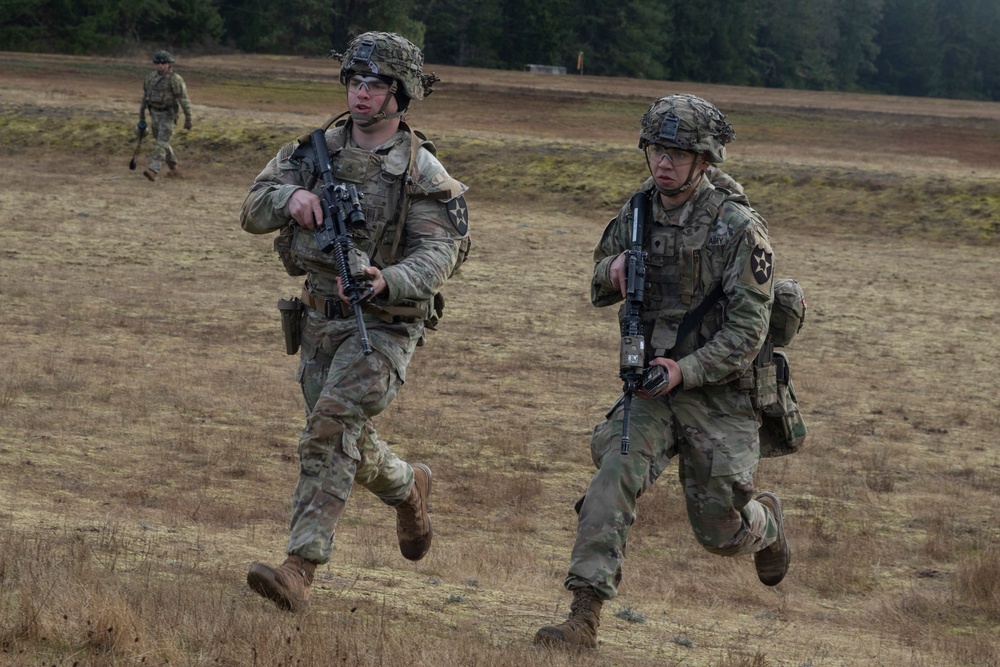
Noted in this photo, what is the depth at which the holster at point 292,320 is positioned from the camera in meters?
6.18

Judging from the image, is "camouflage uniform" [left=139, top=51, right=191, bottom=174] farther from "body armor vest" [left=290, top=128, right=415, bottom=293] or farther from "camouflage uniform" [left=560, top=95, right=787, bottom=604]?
"camouflage uniform" [left=560, top=95, right=787, bottom=604]

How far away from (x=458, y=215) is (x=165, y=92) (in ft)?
59.4

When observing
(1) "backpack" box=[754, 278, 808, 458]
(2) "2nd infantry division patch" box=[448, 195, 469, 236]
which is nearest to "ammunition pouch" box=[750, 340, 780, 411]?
(1) "backpack" box=[754, 278, 808, 458]

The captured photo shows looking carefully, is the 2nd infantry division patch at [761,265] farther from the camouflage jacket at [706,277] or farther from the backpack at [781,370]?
the backpack at [781,370]

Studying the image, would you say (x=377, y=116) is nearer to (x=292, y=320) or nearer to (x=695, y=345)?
(x=292, y=320)

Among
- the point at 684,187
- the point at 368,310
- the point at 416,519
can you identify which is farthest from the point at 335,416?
the point at 684,187

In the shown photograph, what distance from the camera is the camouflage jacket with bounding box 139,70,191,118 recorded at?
22.9m

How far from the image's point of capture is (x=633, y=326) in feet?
18.9

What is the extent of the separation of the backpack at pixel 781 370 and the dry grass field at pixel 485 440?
0.98 m

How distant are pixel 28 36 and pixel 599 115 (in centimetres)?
3043

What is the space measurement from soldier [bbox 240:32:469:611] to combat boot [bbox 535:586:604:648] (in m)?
1.04

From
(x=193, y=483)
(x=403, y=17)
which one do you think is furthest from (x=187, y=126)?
(x=403, y=17)

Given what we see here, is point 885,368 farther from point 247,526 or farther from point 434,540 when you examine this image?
point 247,526

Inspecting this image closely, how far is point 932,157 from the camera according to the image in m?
30.1
